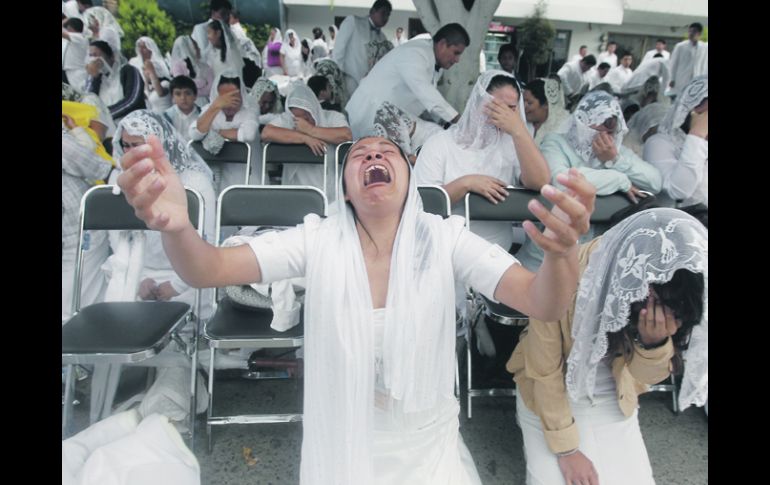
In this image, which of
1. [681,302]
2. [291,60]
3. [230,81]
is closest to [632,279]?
[681,302]

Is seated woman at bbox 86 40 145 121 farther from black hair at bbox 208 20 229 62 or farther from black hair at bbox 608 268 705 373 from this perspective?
black hair at bbox 608 268 705 373

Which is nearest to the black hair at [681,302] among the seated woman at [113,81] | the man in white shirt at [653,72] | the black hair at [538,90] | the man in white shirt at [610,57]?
the black hair at [538,90]

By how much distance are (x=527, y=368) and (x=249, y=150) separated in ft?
9.30

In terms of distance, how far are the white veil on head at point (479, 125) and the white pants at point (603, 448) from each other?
160 centimetres

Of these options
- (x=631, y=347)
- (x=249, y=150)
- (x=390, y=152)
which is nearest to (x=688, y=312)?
(x=631, y=347)

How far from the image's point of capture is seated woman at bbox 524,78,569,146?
13.9 feet

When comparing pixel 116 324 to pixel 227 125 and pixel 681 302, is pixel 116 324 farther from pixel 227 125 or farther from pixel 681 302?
pixel 227 125

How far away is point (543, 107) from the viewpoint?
4.30 metres

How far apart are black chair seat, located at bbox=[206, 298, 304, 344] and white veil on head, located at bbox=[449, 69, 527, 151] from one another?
5.12ft

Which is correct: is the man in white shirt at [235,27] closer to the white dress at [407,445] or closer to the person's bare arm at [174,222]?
the person's bare arm at [174,222]

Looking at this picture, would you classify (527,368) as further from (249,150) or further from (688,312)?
(249,150)

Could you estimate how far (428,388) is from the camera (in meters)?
1.54

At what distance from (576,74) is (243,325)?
923cm

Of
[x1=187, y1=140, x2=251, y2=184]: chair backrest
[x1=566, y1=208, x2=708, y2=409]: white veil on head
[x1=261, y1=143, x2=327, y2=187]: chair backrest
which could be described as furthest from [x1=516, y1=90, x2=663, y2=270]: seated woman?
[x1=187, y1=140, x2=251, y2=184]: chair backrest
